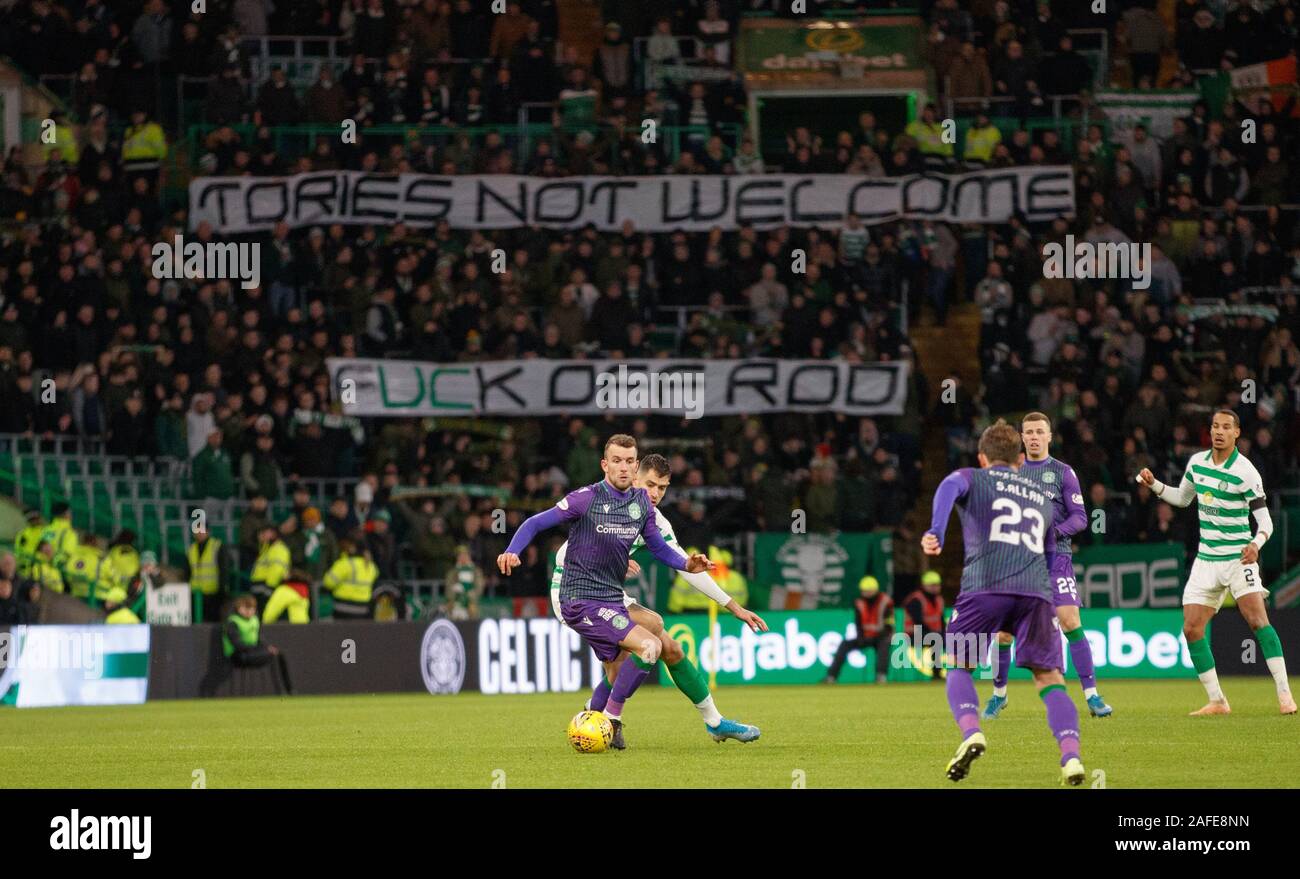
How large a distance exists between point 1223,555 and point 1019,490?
6.27 m

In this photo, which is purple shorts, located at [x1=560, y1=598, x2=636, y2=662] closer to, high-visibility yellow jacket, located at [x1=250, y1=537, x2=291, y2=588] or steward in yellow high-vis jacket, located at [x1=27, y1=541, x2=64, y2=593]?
high-visibility yellow jacket, located at [x1=250, y1=537, x2=291, y2=588]

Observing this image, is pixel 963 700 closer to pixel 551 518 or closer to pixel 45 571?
pixel 551 518

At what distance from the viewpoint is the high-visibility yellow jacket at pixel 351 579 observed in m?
25.7

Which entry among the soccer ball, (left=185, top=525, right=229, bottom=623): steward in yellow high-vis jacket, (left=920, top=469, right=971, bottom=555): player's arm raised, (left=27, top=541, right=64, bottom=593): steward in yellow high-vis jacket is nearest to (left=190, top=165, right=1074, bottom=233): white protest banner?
(left=185, top=525, right=229, bottom=623): steward in yellow high-vis jacket

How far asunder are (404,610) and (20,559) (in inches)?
187

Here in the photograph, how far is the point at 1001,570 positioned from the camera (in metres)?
11.1

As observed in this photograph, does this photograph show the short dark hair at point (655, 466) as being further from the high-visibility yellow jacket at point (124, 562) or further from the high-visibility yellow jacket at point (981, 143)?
the high-visibility yellow jacket at point (981, 143)

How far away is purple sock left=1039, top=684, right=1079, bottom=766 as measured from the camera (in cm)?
1067

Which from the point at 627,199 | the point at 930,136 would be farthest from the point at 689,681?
the point at 930,136

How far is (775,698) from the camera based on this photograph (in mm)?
22156

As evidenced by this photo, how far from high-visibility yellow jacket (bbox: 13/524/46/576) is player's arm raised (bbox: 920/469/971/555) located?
54.7ft
